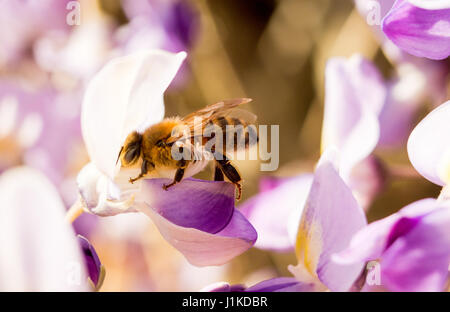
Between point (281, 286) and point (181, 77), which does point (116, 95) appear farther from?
point (181, 77)

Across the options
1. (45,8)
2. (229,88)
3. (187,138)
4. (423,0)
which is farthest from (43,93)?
(423,0)

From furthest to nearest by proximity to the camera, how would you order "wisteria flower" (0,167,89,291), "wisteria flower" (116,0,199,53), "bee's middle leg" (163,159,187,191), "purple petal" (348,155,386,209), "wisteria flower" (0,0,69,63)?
1. "wisteria flower" (0,0,69,63)
2. "wisteria flower" (116,0,199,53)
3. "purple petal" (348,155,386,209)
4. "bee's middle leg" (163,159,187,191)
5. "wisteria flower" (0,167,89,291)

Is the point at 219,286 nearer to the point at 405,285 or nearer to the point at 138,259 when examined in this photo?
the point at 405,285

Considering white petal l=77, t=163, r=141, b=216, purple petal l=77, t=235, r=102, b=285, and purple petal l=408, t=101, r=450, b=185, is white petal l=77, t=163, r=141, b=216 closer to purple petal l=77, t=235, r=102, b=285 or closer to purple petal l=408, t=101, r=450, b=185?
purple petal l=77, t=235, r=102, b=285

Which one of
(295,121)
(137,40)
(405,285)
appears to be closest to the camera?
(405,285)

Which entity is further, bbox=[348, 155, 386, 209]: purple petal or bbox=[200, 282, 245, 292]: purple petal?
bbox=[348, 155, 386, 209]: purple petal

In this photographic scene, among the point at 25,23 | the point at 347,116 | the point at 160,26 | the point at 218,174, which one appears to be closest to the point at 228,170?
the point at 218,174

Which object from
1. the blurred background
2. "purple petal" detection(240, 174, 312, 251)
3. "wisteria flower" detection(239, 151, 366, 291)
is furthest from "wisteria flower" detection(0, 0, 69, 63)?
"wisteria flower" detection(239, 151, 366, 291)

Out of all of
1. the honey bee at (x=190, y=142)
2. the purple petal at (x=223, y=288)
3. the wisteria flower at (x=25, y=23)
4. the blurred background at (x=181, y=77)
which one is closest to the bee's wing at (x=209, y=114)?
the honey bee at (x=190, y=142)
